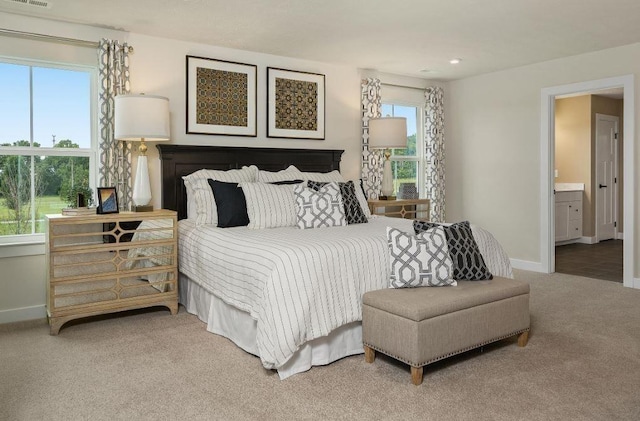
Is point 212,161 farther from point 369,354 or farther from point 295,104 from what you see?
point 369,354

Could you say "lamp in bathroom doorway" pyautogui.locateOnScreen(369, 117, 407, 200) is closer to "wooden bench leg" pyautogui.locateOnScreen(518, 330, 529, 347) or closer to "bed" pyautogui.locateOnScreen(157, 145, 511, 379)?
"bed" pyautogui.locateOnScreen(157, 145, 511, 379)

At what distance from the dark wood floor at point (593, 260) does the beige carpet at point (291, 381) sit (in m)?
2.05

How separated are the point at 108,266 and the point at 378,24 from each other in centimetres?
294

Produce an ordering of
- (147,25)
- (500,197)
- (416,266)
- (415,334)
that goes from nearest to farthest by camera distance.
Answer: (415,334) < (416,266) < (147,25) < (500,197)

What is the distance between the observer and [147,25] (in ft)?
13.5

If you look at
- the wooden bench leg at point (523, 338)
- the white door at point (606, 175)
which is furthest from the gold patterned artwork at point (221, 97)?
the white door at point (606, 175)

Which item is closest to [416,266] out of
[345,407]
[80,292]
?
[345,407]

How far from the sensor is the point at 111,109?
419 centimetres

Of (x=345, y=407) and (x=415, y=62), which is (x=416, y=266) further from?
(x=415, y=62)

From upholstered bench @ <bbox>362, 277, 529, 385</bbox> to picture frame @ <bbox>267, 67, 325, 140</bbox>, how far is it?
2.77 meters

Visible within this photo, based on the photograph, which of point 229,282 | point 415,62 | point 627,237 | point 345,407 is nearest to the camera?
point 345,407

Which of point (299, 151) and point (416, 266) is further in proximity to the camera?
point (299, 151)

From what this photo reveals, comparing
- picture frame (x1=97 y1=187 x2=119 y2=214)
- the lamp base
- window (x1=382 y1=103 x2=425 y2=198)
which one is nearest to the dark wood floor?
window (x1=382 y1=103 x2=425 y2=198)

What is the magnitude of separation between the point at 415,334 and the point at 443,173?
4.30m
